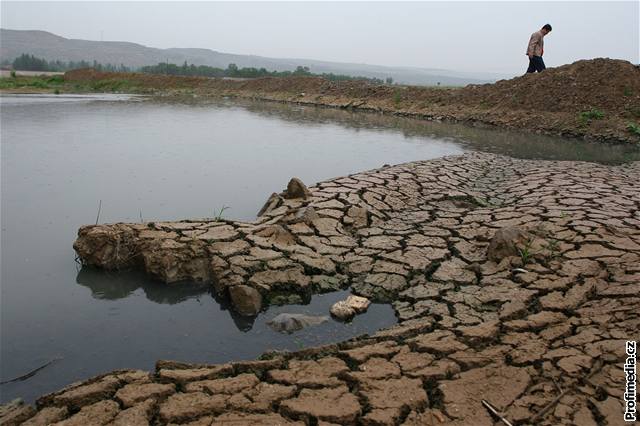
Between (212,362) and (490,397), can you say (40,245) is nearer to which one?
(212,362)

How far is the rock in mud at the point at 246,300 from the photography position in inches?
135

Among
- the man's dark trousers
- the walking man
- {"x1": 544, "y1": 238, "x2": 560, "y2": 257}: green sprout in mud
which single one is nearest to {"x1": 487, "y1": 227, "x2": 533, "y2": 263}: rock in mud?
{"x1": 544, "y1": 238, "x2": 560, "y2": 257}: green sprout in mud

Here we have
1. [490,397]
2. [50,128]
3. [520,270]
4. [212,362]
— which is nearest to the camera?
[490,397]

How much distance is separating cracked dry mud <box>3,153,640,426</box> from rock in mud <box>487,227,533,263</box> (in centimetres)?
2

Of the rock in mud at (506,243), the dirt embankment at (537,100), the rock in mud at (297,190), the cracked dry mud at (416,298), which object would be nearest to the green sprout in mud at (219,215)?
the cracked dry mud at (416,298)

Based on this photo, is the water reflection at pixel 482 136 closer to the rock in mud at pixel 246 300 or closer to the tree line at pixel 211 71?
the rock in mud at pixel 246 300

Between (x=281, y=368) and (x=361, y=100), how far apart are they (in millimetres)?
17937

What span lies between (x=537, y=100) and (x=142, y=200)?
12881mm

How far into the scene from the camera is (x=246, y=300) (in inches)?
136

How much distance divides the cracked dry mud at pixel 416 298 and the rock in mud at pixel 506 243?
0.07 ft

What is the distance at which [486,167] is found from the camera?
7719mm

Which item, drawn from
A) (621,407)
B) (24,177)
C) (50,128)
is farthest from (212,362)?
(50,128)

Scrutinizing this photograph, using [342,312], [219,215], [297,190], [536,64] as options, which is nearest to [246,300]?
[342,312]

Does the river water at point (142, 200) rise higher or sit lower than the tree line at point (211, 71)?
lower
